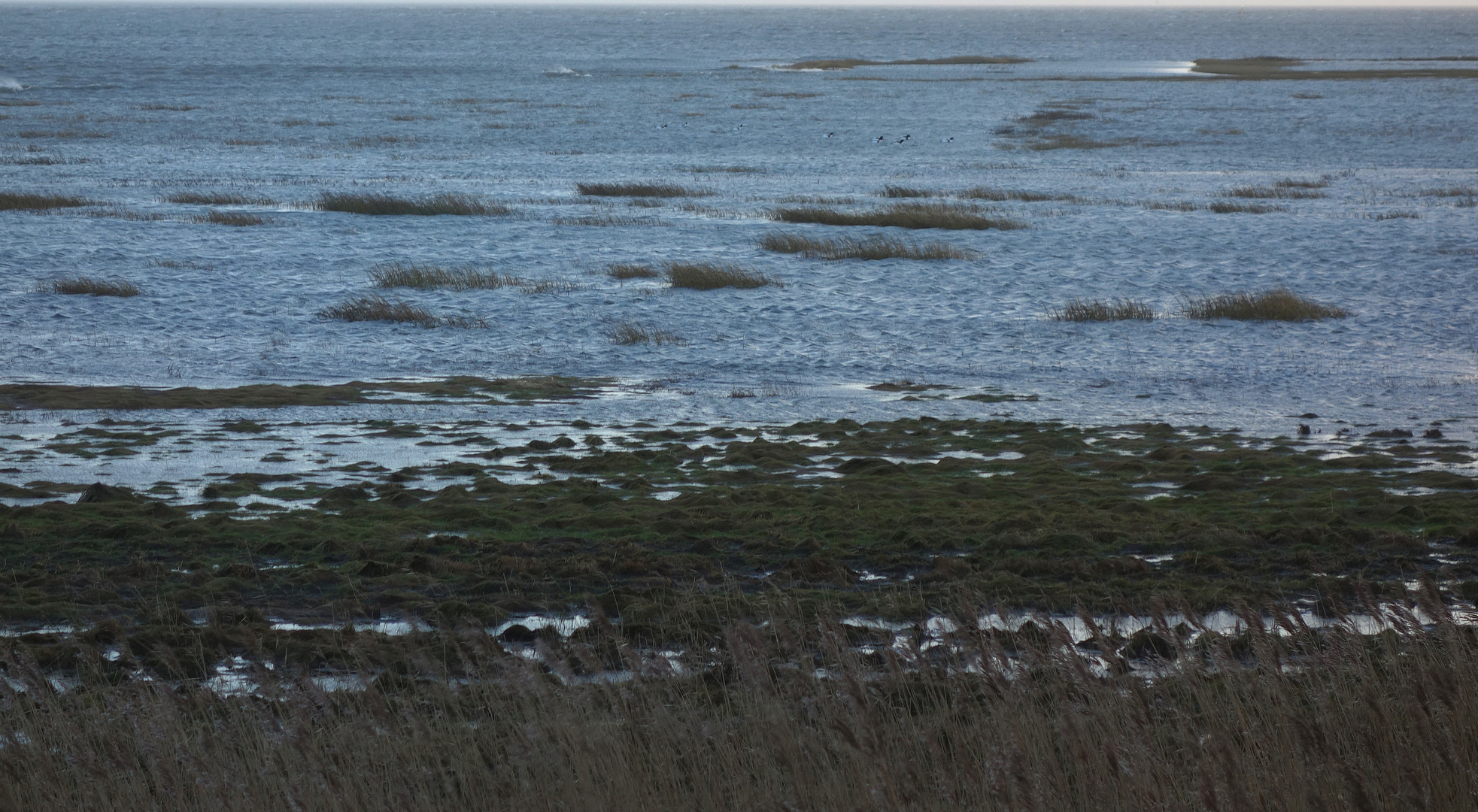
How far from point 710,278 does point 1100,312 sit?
7067 mm

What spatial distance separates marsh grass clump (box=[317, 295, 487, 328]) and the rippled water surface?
50cm

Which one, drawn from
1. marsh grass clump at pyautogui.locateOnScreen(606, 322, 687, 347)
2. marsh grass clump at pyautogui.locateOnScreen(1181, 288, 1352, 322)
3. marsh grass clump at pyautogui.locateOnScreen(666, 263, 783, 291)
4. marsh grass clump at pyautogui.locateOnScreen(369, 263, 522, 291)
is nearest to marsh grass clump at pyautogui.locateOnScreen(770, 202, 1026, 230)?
marsh grass clump at pyautogui.locateOnScreen(666, 263, 783, 291)

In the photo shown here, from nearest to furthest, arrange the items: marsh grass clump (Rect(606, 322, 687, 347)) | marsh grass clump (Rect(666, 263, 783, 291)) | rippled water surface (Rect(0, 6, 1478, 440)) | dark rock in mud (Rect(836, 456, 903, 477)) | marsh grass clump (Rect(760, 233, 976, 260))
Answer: dark rock in mud (Rect(836, 456, 903, 477)) < rippled water surface (Rect(0, 6, 1478, 440)) < marsh grass clump (Rect(606, 322, 687, 347)) < marsh grass clump (Rect(666, 263, 783, 291)) < marsh grass clump (Rect(760, 233, 976, 260))

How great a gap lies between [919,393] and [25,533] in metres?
10.2

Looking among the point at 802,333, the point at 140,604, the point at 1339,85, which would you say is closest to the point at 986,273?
the point at 802,333

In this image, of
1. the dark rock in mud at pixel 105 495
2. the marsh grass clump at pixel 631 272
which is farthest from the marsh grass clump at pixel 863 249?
the dark rock in mud at pixel 105 495

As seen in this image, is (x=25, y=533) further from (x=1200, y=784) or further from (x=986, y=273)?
(x=986, y=273)

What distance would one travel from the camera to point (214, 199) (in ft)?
112

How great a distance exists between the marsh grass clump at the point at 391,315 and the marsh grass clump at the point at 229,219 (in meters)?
10.4

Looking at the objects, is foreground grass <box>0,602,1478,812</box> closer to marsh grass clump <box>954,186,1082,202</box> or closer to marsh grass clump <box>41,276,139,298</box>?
marsh grass clump <box>41,276,139,298</box>

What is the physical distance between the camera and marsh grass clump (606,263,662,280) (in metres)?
24.9

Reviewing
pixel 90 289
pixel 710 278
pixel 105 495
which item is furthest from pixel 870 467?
pixel 90 289

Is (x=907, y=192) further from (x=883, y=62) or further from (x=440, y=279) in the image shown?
(x=883, y=62)

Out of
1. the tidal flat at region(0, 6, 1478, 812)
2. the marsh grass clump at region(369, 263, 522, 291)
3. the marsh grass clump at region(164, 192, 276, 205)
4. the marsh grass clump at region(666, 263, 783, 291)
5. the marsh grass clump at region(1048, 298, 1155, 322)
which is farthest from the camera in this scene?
the marsh grass clump at region(164, 192, 276, 205)
